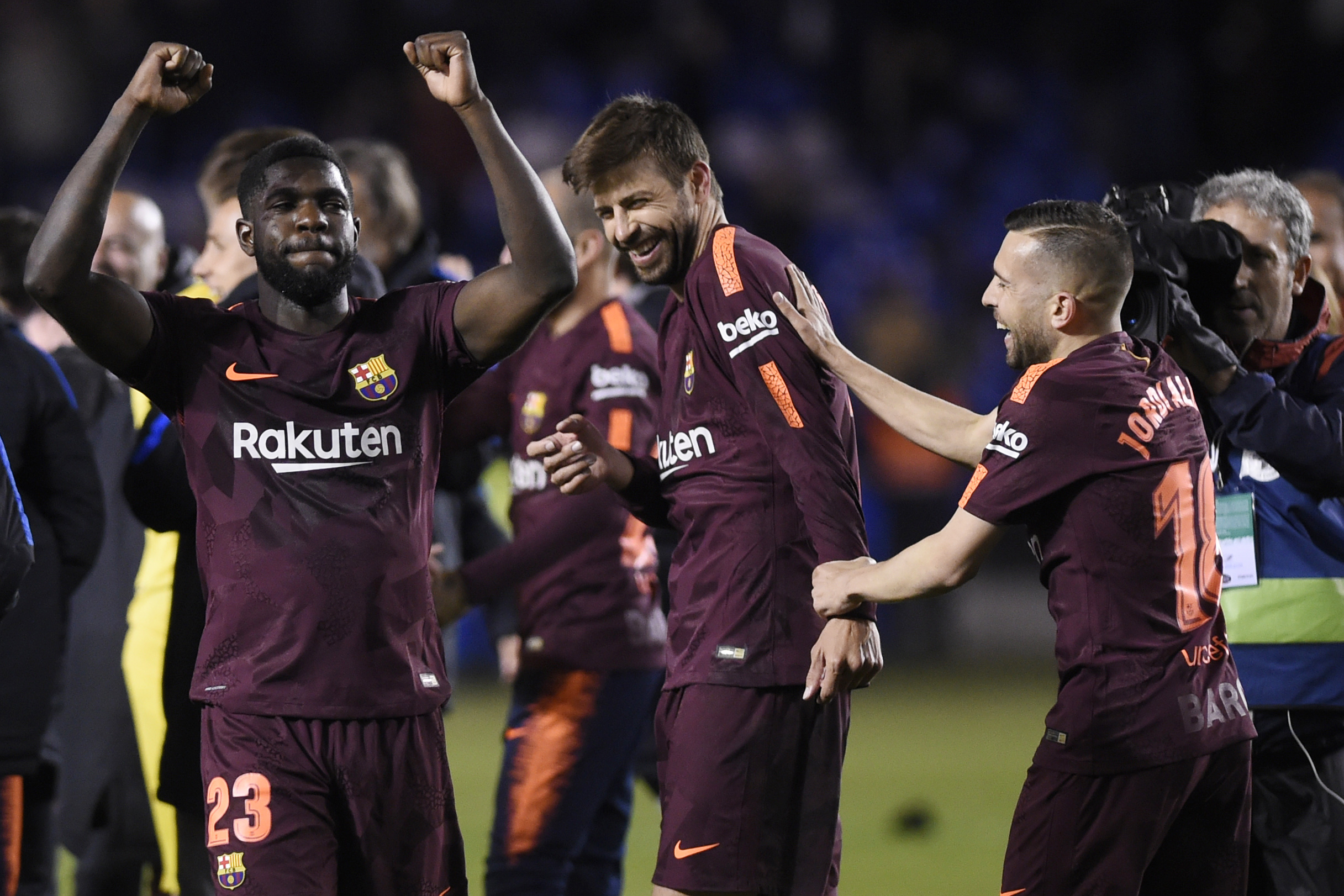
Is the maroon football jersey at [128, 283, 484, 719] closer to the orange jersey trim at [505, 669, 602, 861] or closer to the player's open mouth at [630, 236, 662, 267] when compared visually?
the player's open mouth at [630, 236, 662, 267]

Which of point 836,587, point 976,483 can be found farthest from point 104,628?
point 976,483

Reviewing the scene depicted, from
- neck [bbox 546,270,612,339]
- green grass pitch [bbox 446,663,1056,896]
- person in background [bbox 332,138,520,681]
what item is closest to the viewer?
neck [bbox 546,270,612,339]

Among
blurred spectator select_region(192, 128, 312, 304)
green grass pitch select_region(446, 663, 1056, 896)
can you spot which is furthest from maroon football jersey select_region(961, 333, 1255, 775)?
green grass pitch select_region(446, 663, 1056, 896)

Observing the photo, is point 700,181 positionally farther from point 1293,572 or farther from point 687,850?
point 1293,572

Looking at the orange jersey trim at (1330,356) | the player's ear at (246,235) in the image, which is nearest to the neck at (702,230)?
the player's ear at (246,235)

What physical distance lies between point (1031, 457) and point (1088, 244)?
52cm

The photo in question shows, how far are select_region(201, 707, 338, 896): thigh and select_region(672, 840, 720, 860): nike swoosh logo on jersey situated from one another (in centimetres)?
80

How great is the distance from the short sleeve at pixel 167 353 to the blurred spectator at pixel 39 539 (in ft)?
3.83

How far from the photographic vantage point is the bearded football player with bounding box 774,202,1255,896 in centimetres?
316

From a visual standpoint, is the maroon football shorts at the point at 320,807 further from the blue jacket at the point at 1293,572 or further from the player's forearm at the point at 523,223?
the blue jacket at the point at 1293,572

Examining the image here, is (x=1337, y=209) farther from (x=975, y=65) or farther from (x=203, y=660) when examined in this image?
(x=975, y=65)

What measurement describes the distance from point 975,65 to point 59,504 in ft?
41.1

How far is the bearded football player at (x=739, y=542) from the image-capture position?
3.51 metres

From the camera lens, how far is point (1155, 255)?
12.2 ft
